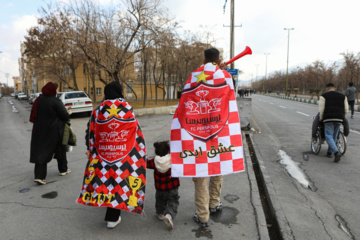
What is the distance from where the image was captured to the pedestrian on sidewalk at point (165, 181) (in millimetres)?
3080

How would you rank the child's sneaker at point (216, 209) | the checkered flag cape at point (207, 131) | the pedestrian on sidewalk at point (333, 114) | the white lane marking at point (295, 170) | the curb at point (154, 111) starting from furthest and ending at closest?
the curb at point (154, 111)
the pedestrian on sidewalk at point (333, 114)
the white lane marking at point (295, 170)
the child's sneaker at point (216, 209)
the checkered flag cape at point (207, 131)

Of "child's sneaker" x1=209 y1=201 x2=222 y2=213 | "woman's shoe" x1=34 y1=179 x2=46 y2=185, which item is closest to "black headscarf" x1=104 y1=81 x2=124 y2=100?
"child's sneaker" x1=209 y1=201 x2=222 y2=213

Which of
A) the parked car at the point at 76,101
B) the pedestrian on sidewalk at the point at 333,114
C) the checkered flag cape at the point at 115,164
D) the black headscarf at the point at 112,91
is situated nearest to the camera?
the checkered flag cape at the point at 115,164

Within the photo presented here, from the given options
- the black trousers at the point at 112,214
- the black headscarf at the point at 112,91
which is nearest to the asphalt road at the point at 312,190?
the black trousers at the point at 112,214

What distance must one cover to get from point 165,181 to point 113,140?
802mm

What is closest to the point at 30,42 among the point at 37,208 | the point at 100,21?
the point at 100,21

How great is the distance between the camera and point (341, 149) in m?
6.50

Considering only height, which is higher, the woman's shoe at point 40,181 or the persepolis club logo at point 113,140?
the persepolis club logo at point 113,140

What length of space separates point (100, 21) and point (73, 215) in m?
17.5

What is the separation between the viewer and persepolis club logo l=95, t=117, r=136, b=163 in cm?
301

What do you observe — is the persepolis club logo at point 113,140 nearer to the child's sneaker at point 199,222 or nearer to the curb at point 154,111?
the child's sneaker at point 199,222

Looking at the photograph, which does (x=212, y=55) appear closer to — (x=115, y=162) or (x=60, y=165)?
(x=115, y=162)

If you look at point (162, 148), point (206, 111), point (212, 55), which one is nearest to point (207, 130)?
point (206, 111)

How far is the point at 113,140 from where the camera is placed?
3.01m
